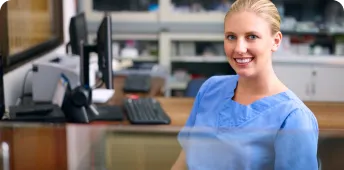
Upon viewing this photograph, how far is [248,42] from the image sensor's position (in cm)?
134

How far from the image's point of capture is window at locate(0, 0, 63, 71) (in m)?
2.79

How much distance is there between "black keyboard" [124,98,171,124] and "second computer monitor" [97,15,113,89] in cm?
18

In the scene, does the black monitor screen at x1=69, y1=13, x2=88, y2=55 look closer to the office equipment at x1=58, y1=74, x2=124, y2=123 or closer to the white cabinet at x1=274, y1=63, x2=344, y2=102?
the office equipment at x1=58, y1=74, x2=124, y2=123

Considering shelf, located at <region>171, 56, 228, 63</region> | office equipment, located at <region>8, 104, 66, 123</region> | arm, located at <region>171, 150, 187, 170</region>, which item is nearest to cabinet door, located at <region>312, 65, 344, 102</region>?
shelf, located at <region>171, 56, 228, 63</region>

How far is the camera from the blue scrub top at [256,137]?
1196 mm

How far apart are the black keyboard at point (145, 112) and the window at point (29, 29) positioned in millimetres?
701

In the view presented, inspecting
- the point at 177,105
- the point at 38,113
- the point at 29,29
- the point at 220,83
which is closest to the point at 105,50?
the point at 38,113

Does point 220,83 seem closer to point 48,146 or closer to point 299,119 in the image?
point 299,119

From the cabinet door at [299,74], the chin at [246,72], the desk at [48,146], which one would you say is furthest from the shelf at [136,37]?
the chin at [246,72]

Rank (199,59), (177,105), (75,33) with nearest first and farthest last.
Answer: (177,105) < (75,33) < (199,59)

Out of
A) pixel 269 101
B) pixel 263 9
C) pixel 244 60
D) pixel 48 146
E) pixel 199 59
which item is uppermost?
→ pixel 263 9

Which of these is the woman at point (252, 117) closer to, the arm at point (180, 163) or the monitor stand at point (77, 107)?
the arm at point (180, 163)

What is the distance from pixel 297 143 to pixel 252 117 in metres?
0.21

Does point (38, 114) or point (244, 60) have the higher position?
point (244, 60)
